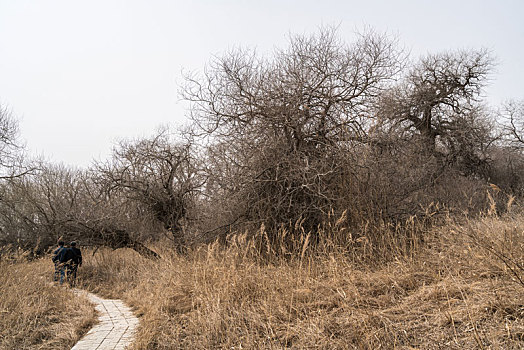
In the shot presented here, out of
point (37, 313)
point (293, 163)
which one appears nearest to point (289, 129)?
point (293, 163)

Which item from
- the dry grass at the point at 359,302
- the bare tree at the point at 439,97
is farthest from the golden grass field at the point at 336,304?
the bare tree at the point at 439,97

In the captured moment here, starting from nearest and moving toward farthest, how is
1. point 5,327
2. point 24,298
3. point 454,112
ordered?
point 5,327 → point 24,298 → point 454,112

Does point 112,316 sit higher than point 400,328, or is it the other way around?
point 400,328

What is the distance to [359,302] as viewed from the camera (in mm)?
4176

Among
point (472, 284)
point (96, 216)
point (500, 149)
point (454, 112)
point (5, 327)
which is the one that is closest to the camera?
point (472, 284)

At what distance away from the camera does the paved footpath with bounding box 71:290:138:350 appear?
189 inches

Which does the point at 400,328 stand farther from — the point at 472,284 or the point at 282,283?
the point at 282,283

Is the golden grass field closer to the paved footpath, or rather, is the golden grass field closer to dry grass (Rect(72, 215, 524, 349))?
dry grass (Rect(72, 215, 524, 349))

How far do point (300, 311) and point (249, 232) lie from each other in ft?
11.9

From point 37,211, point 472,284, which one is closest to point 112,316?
point 472,284

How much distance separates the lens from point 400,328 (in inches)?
133

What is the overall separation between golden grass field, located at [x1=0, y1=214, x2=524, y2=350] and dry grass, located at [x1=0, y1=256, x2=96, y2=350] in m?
0.02

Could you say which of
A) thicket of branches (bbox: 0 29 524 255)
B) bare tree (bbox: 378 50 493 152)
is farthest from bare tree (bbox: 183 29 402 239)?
bare tree (bbox: 378 50 493 152)

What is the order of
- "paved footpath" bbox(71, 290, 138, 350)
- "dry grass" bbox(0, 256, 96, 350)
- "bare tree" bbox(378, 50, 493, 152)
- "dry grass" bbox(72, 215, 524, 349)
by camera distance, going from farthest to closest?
"bare tree" bbox(378, 50, 493, 152)
"dry grass" bbox(0, 256, 96, 350)
"paved footpath" bbox(71, 290, 138, 350)
"dry grass" bbox(72, 215, 524, 349)
